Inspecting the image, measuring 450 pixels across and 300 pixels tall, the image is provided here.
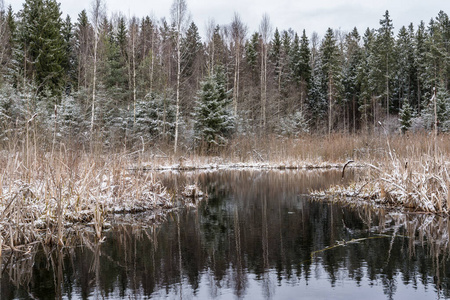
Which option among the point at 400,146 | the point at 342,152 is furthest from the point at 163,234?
the point at 342,152

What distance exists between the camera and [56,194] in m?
5.51

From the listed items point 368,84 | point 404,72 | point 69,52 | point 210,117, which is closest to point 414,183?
point 210,117

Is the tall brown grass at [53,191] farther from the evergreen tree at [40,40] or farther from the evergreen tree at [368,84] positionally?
the evergreen tree at [368,84]

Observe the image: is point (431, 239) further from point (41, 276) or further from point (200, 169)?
point (200, 169)

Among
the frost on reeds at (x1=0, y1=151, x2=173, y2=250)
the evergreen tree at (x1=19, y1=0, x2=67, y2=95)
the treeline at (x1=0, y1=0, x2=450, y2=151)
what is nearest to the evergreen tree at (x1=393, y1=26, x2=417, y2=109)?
the treeline at (x1=0, y1=0, x2=450, y2=151)

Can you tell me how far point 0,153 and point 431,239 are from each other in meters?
6.31

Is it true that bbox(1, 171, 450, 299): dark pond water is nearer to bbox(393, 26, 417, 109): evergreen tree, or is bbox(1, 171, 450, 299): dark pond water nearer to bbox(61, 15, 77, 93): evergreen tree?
bbox(61, 15, 77, 93): evergreen tree

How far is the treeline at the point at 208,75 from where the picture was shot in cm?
2323

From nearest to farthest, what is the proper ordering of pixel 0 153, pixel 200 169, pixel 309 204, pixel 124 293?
pixel 124 293
pixel 0 153
pixel 309 204
pixel 200 169

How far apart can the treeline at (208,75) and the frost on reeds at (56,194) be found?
7164 millimetres

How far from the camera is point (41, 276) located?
4059 millimetres

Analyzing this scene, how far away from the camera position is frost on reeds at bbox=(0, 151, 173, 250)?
4.94 m

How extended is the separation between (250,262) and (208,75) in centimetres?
2197

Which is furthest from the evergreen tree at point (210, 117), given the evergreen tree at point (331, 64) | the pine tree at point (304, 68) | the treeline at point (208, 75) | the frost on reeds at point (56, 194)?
the pine tree at point (304, 68)
